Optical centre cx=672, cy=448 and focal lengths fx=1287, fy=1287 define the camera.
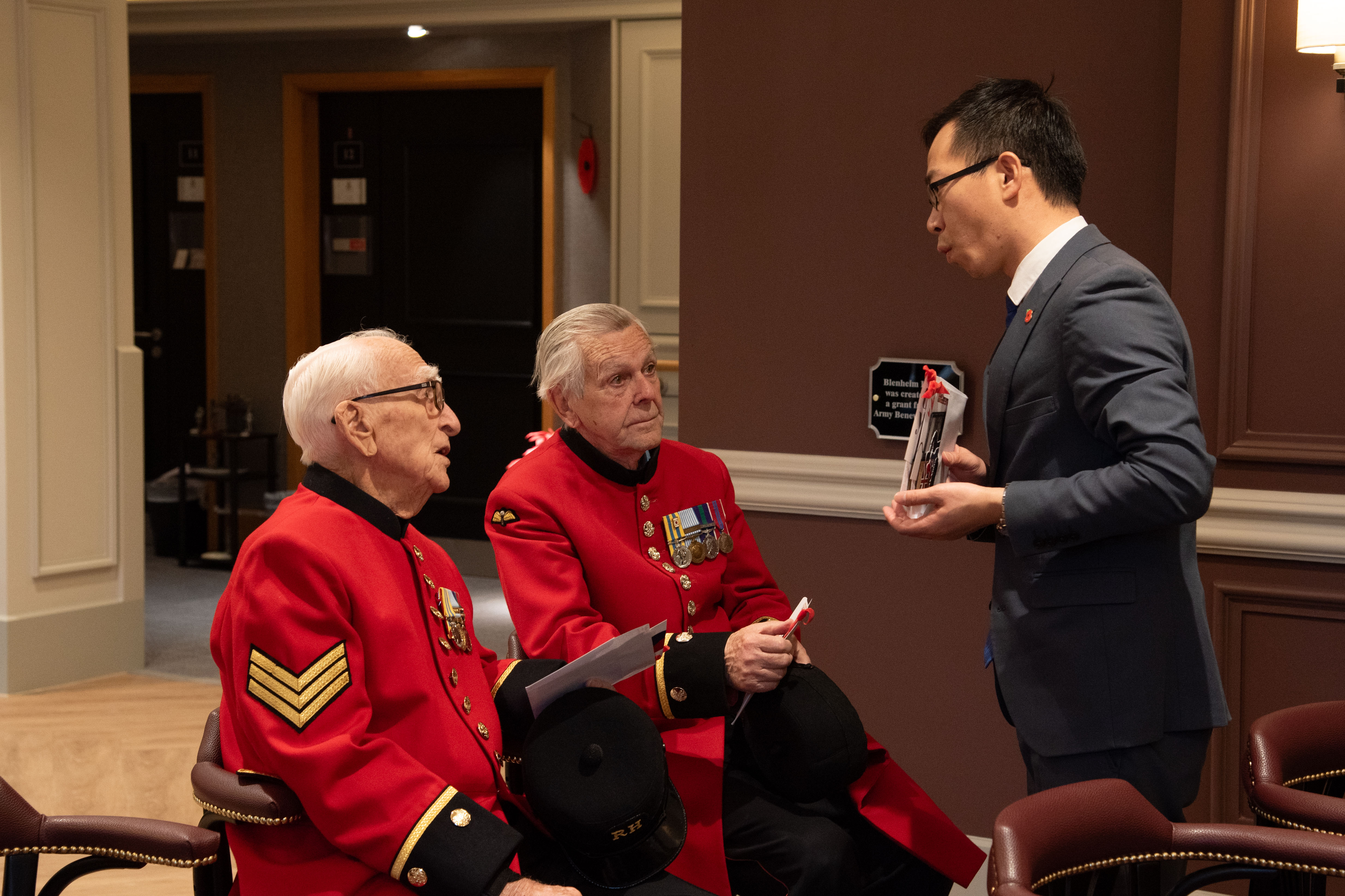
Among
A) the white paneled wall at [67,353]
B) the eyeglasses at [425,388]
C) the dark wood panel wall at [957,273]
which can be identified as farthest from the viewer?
the white paneled wall at [67,353]

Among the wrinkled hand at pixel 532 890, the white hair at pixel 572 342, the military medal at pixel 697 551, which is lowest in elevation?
the wrinkled hand at pixel 532 890

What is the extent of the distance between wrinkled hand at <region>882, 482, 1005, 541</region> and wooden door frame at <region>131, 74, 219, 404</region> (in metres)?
5.86

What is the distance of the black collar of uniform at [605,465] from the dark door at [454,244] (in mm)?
4396

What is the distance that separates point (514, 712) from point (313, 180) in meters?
5.57

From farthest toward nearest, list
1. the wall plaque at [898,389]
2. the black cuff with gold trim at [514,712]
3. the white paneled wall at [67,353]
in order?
1. the white paneled wall at [67,353]
2. the wall plaque at [898,389]
3. the black cuff with gold trim at [514,712]

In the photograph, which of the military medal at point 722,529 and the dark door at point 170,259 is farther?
the dark door at point 170,259

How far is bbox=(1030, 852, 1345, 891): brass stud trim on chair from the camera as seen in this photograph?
152 cm

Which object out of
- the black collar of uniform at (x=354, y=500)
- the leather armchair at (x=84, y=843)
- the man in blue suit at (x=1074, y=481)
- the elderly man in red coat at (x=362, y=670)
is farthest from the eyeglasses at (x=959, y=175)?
the leather armchair at (x=84, y=843)

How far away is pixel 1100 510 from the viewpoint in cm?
170

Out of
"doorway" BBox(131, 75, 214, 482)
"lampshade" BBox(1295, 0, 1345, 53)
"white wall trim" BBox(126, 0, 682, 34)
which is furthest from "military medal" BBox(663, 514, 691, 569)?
"doorway" BBox(131, 75, 214, 482)

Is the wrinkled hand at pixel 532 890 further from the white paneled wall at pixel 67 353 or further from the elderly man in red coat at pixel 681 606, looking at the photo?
the white paneled wall at pixel 67 353

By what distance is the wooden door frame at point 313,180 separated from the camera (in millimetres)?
6445

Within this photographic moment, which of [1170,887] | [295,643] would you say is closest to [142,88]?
[295,643]

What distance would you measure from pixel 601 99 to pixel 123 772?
144 inches
